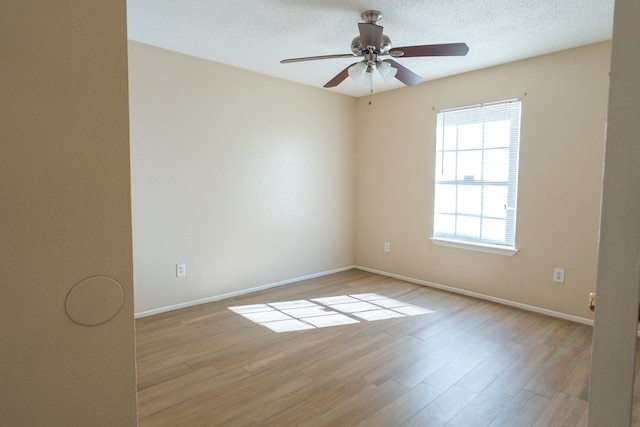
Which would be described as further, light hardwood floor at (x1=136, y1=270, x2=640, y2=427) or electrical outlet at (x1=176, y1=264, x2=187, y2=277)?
electrical outlet at (x1=176, y1=264, x2=187, y2=277)

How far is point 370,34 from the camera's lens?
2.39 meters

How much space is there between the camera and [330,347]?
2.77 meters

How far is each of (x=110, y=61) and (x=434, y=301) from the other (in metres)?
3.73

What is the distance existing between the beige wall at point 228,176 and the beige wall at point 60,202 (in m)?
2.70

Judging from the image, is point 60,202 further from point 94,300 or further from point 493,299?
point 493,299

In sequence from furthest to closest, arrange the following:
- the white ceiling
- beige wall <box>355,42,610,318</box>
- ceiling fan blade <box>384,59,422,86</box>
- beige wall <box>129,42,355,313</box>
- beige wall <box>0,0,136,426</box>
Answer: beige wall <box>129,42,355,313</box>
beige wall <box>355,42,610,318</box>
ceiling fan blade <box>384,59,422,86</box>
the white ceiling
beige wall <box>0,0,136,426</box>

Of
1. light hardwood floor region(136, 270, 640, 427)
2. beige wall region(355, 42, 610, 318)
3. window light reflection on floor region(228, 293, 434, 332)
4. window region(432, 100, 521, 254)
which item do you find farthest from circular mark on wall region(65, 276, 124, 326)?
window region(432, 100, 521, 254)

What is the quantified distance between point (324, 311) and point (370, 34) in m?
2.43

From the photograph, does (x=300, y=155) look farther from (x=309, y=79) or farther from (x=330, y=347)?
(x=330, y=347)

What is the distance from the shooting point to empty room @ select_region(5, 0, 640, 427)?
0.67 m

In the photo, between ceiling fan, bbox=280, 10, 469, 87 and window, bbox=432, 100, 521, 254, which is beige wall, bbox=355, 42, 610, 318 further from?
ceiling fan, bbox=280, 10, 469, 87

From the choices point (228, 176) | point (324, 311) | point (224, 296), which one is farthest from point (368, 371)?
point (228, 176)

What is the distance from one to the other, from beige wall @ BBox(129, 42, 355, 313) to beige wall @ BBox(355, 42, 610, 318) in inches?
33.6

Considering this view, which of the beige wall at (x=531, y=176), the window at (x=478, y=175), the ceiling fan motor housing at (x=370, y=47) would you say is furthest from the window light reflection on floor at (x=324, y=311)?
the ceiling fan motor housing at (x=370, y=47)
